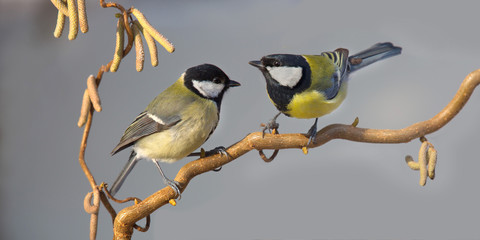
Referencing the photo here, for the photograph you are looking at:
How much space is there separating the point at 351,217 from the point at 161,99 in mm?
543

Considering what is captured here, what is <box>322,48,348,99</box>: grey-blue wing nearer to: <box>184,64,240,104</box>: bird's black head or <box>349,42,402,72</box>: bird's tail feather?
<box>349,42,402,72</box>: bird's tail feather

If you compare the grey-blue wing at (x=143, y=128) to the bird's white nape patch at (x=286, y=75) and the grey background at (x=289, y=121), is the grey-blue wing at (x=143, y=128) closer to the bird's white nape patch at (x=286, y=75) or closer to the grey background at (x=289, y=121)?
the bird's white nape patch at (x=286, y=75)

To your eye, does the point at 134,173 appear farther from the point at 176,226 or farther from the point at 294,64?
the point at 294,64

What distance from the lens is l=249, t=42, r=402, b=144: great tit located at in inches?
25.5

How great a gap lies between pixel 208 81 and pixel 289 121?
0.42 meters

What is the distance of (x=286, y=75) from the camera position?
2.16 feet

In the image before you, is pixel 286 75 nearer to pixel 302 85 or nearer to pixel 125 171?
pixel 302 85

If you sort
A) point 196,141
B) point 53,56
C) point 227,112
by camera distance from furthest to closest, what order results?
point 53,56 < point 227,112 < point 196,141

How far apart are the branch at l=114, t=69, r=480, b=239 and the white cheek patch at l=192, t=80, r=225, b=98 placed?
70 mm

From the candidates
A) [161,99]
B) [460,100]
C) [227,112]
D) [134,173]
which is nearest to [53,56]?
[134,173]

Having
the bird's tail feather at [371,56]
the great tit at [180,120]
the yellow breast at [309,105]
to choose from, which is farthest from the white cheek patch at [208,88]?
the bird's tail feather at [371,56]

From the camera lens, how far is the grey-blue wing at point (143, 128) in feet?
1.98

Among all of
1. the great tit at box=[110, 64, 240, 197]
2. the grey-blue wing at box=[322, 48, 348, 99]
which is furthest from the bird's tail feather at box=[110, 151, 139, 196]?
the grey-blue wing at box=[322, 48, 348, 99]

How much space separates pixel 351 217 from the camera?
1.00m
